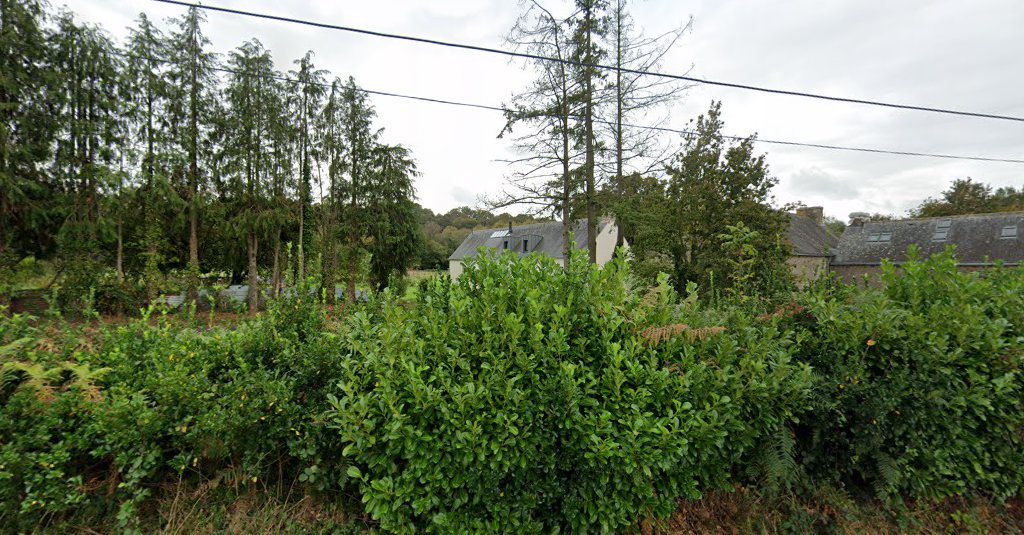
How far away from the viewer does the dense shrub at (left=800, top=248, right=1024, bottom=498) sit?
8.02 feet

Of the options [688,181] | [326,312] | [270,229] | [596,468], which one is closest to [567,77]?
[688,181]

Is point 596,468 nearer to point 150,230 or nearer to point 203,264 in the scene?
point 150,230

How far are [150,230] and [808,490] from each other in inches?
720

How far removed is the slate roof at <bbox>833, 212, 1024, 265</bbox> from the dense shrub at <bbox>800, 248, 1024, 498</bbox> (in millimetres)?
26706

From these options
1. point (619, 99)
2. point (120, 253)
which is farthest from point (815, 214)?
point (120, 253)

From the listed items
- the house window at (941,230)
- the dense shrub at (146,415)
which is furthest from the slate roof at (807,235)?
the dense shrub at (146,415)

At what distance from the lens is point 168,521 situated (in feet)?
6.73

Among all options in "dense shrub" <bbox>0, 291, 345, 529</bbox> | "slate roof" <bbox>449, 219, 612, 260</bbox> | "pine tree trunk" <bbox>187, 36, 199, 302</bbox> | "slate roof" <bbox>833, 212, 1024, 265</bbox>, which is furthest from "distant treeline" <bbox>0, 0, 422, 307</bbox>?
"slate roof" <bbox>833, 212, 1024, 265</bbox>

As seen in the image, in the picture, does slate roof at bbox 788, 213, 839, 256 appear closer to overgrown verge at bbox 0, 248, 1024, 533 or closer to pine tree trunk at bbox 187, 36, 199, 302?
overgrown verge at bbox 0, 248, 1024, 533

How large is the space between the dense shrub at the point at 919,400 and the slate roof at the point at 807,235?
28054mm

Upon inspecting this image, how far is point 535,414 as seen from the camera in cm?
198

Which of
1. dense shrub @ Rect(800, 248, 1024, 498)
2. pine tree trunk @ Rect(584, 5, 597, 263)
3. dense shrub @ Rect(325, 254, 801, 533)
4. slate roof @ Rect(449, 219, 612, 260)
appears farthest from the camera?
slate roof @ Rect(449, 219, 612, 260)

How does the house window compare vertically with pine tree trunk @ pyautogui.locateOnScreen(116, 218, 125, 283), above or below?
above

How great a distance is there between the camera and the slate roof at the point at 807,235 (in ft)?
90.4
